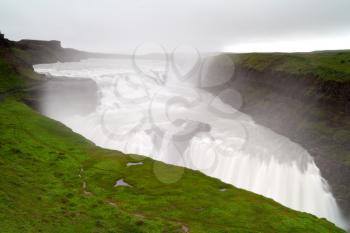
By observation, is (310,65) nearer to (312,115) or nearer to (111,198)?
(312,115)

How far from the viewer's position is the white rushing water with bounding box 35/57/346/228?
5546 centimetres

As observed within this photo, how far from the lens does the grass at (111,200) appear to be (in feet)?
98.4

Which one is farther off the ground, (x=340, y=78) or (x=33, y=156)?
(x=340, y=78)

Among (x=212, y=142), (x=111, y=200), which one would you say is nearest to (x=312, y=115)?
(x=212, y=142)

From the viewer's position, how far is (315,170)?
59.7m

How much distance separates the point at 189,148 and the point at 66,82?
41144 mm

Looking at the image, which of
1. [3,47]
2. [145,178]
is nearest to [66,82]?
[3,47]

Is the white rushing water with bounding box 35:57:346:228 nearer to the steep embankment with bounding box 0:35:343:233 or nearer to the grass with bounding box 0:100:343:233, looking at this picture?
the grass with bounding box 0:100:343:233

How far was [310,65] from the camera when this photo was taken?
82.9 meters

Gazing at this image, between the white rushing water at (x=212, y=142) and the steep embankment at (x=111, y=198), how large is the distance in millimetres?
5768

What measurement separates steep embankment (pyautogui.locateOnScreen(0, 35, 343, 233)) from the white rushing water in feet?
18.9

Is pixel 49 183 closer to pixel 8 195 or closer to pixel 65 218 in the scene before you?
pixel 8 195

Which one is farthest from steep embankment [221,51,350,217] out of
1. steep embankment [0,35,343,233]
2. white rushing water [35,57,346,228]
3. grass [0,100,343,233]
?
steep embankment [0,35,343,233]

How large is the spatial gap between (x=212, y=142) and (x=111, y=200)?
1502 inches
